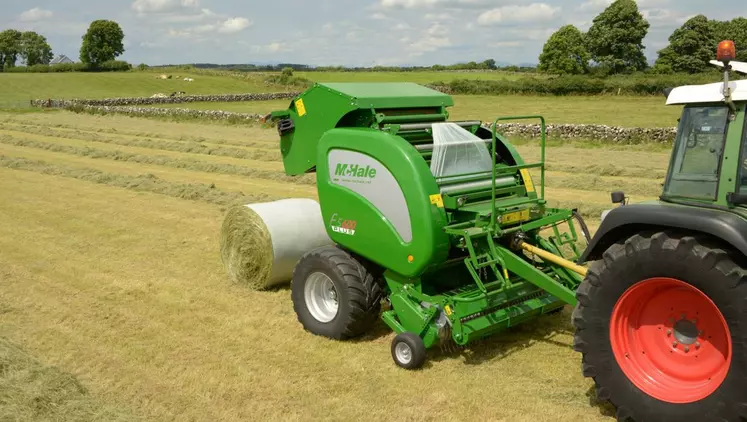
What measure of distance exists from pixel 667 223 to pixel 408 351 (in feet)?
7.47

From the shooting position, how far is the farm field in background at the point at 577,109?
2847 centimetres

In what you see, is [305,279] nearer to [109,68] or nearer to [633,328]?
[633,328]

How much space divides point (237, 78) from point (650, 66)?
42251 mm

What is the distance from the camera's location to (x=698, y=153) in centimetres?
426

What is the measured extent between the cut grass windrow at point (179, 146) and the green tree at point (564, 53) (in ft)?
205

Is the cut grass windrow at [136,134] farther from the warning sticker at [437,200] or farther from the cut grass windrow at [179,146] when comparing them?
the warning sticker at [437,200]

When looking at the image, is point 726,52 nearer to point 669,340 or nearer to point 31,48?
point 669,340

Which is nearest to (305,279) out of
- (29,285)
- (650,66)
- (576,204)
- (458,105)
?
(29,285)

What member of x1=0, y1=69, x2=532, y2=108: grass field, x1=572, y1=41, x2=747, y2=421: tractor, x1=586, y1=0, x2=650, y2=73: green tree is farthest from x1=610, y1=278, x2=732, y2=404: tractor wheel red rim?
x1=586, y1=0, x2=650, y2=73: green tree

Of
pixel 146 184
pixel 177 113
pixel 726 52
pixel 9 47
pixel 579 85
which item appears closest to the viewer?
pixel 726 52

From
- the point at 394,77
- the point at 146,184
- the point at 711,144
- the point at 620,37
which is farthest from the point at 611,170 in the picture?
the point at 620,37

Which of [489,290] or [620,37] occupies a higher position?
[620,37]

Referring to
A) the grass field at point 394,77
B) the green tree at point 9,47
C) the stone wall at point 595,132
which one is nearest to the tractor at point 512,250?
the stone wall at point 595,132

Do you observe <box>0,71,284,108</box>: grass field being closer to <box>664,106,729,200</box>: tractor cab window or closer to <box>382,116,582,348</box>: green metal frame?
<box>382,116,582,348</box>: green metal frame
